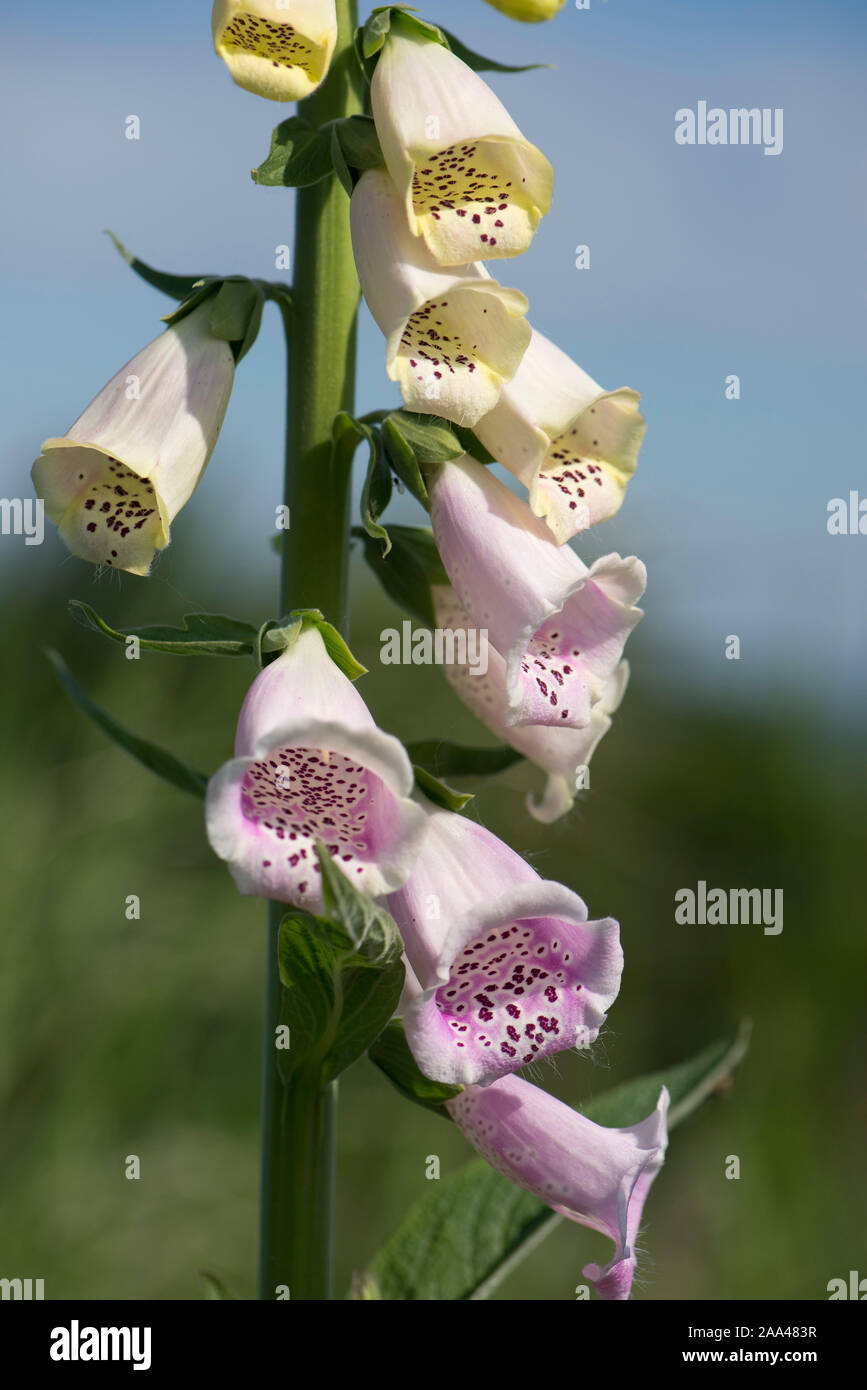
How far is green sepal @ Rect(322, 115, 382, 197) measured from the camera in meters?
0.98

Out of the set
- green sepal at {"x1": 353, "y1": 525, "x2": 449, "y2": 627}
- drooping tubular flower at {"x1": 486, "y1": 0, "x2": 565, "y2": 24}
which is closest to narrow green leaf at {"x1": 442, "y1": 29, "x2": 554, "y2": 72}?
drooping tubular flower at {"x1": 486, "y1": 0, "x2": 565, "y2": 24}

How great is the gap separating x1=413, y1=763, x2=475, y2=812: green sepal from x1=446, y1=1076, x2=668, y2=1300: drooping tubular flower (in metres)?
0.27

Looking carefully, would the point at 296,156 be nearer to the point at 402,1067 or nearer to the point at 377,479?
the point at 377,479

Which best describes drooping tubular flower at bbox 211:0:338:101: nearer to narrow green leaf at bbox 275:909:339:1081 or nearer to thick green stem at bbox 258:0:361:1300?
thick green stem at bbox 258:0:361:1300

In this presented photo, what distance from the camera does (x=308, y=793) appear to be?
894mm

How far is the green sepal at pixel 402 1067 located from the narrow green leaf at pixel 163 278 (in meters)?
0.70

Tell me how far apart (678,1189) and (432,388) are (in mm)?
3728

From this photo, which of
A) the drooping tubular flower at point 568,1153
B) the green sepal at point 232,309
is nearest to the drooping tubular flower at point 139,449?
the green sepal at point 232,309

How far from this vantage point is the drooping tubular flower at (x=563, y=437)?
1.03 meters

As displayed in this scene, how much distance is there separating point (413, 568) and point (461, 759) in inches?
8.2

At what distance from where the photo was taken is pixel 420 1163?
3.31 metres

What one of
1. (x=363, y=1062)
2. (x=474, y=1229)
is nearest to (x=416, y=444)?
(x=474, y=1229)

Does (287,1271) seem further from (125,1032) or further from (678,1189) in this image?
(678,1189)

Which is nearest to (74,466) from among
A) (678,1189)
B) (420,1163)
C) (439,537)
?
(439,537)
